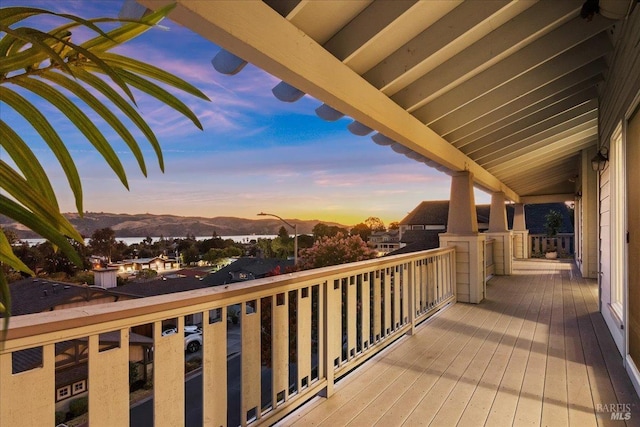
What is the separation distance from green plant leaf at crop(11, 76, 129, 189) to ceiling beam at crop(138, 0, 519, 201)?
1.13 meters

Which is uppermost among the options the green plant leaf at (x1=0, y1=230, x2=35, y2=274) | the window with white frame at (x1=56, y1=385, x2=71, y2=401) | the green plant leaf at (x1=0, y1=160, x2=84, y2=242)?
the green plant leaf at (x1=0, y1=160, x2=84, y2=242)

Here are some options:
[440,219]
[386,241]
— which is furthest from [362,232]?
[440,219]

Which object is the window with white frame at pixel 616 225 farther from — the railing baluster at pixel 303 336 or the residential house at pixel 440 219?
the residential house at pixel 440 219

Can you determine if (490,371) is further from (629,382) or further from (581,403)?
(629,382)

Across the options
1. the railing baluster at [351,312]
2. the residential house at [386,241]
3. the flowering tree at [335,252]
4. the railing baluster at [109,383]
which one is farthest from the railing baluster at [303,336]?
the residential house at [386,241]

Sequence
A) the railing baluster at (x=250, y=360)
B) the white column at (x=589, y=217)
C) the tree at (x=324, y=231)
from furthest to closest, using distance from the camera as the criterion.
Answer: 1. the tree at (x=324, y=231)
2. the white column at (x=589, y=217)
3. the railing baluster at (x=250, y=360)

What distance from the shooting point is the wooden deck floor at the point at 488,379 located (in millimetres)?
2289

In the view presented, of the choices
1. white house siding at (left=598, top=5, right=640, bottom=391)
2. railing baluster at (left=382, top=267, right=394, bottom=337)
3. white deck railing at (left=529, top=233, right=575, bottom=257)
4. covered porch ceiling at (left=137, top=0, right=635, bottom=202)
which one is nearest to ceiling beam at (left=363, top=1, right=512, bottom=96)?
covered porch ceiling at (left=137, top=0, right=635, bottom=202)

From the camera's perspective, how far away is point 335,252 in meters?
9.25

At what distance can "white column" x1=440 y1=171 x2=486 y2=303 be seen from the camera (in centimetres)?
567

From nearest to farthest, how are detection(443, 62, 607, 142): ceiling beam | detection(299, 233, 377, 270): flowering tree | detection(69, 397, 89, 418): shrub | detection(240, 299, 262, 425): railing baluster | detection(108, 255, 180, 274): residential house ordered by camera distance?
detection(69, 397, 89, 418): shrub, detection(240, 299, 262, 425): railing baluster, detection(108, 255, 180, 274): residential house, detection(443, 62, 607, 142): ceiling beam, detection(299, 233, 377, 270): flowering tree

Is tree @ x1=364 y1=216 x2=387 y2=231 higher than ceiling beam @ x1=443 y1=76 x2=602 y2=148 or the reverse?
the reverse

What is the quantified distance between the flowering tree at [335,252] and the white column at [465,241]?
336 cm

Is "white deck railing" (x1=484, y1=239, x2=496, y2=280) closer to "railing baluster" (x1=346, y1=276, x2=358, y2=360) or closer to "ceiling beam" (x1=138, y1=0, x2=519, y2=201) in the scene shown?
"ceiling beam" (x1=138, y1=0, x2=519, y2=201)
